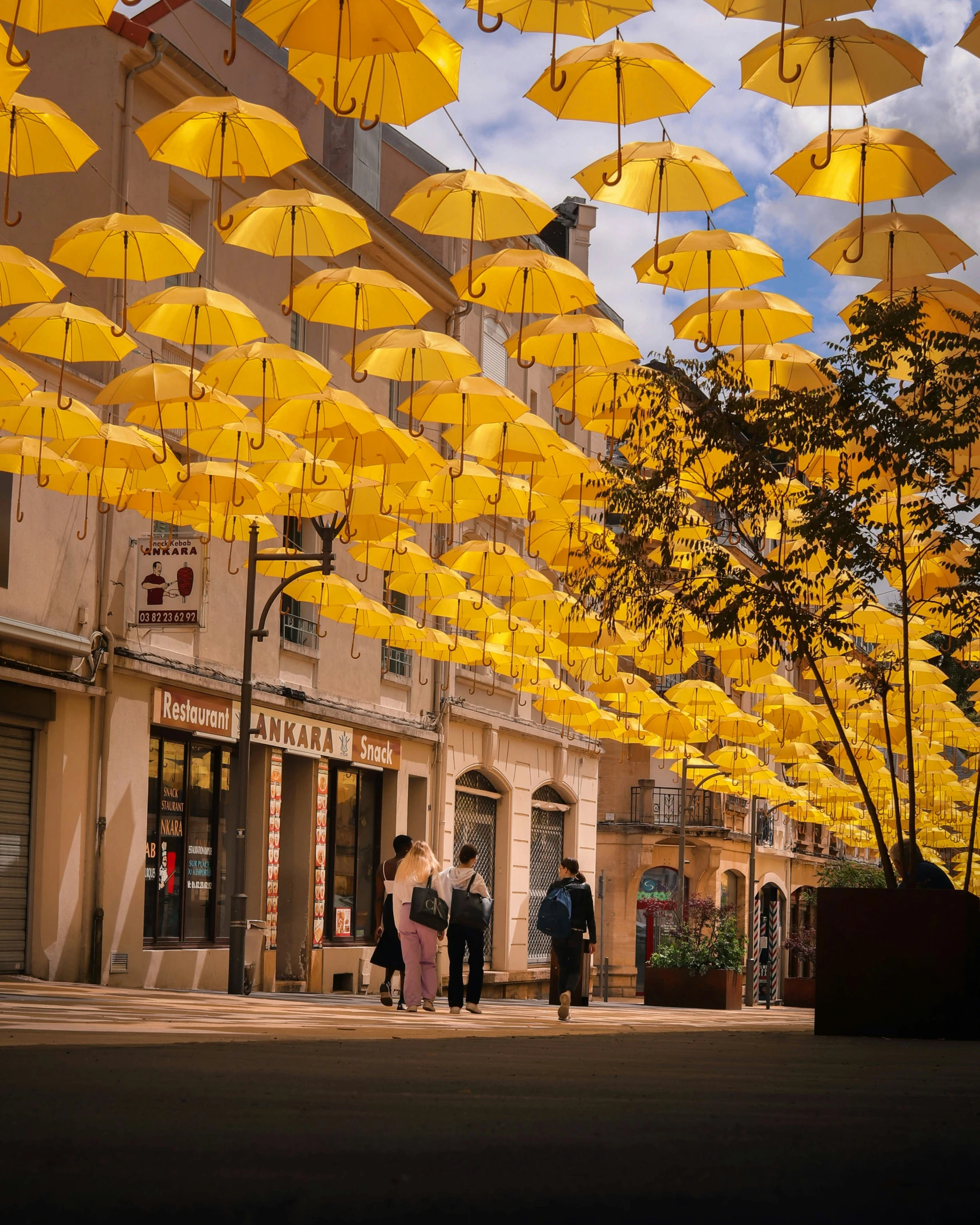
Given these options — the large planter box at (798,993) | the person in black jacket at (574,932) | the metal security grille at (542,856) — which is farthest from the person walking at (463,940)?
the large planter box at (798,993)

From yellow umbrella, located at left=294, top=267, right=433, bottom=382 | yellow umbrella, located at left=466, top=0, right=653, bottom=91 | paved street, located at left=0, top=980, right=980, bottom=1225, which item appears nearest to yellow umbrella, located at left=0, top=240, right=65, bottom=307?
yellow umbrella, located at left=294, top=267, right=433, bottom=382

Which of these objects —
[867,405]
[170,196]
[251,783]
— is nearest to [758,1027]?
[867,405]

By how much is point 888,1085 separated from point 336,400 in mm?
10868

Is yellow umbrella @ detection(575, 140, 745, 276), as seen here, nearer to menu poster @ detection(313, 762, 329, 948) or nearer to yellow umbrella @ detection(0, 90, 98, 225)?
yellow umbrella @ detection(0, 90, 98, 225)

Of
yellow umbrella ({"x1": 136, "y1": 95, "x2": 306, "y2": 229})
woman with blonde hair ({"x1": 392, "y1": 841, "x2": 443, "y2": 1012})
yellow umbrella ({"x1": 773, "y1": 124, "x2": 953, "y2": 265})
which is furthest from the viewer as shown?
woman with blonde hair ({"x1": 392, "y1": 841, "x2": 443, "y2": 1012})

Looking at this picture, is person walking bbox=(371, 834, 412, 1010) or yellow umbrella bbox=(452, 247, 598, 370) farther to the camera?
person walking bbox=(371, 834, 412, 1010)

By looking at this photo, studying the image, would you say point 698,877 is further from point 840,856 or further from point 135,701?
point 135,701

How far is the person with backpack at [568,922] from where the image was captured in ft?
57.9

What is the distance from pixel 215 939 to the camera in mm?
22844

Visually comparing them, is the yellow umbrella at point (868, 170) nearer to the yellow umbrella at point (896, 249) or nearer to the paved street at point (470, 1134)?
the yellow umbrella at point (896, 249)

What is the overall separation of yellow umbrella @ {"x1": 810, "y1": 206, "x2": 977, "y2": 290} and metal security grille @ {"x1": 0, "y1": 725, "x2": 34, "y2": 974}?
1046 cm

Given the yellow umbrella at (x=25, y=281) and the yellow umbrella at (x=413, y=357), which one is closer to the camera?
the yellow umbrella at (x=25, y=281)

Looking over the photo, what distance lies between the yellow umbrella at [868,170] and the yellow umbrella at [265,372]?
5.20 m

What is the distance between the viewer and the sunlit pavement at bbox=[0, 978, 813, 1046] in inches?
381
